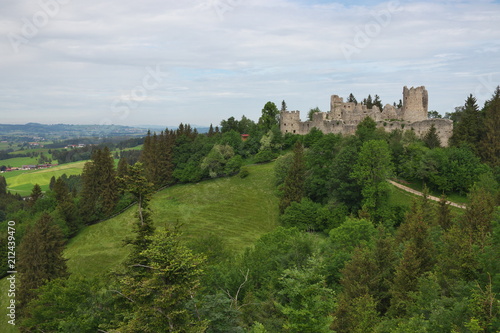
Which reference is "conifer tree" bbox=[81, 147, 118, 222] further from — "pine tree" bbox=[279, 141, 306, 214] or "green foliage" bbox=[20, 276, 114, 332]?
"green foliage" bbox=[20, 276, 114, 332]

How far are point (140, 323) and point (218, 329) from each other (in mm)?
3505

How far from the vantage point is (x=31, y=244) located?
38969 millimetres

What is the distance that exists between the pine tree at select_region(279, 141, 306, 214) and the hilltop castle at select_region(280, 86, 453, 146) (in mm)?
15382

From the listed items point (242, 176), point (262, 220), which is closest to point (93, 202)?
point (242, 176)

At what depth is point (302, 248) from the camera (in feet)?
90.5

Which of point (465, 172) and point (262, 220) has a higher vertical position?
point (465, 172)

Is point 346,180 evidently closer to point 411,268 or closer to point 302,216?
point 302,216

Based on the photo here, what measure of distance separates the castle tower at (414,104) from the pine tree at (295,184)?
2138 centimetres

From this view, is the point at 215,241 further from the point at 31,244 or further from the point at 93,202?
the point at 93,202

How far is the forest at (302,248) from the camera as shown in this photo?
46.3 feet

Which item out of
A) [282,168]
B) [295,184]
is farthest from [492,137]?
[282,168]

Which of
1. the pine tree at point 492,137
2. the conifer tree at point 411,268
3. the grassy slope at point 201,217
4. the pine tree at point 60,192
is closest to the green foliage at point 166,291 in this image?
the conifer tree at point 411,268

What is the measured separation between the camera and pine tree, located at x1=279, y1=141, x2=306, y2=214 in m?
47.5

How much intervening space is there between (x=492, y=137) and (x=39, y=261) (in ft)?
178
